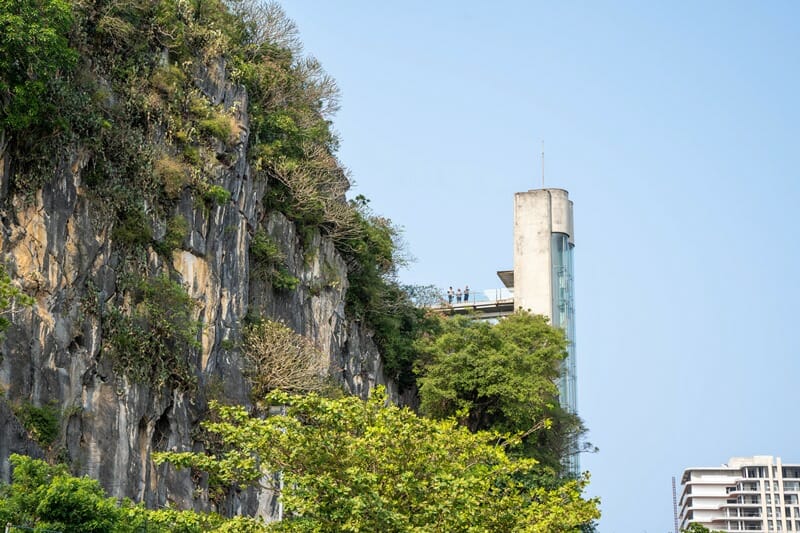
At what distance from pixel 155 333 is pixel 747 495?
111 metres

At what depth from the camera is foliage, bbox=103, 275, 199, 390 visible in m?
24.1

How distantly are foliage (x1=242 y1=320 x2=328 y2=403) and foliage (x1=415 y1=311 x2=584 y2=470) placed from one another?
1006 centimetres

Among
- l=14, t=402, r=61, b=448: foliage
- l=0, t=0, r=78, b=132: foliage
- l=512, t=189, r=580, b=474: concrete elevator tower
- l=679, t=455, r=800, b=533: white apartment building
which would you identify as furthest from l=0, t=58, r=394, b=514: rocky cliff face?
l=679, t=455, r=800, b=533: white apartment building

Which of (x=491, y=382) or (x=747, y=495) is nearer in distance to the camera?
(x=491, y=382)

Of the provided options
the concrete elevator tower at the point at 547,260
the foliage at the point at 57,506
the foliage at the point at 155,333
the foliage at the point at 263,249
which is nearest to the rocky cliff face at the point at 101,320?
the foliage at the point at 155,333

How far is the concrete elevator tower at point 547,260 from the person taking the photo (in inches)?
2360

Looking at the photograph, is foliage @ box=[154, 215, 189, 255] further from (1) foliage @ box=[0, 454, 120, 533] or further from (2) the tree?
(1) foliage @ box=[0, 454, 120, 533]

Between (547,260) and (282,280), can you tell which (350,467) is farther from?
(547,260)

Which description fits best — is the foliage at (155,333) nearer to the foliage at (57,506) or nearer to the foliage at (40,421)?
the foliage at (40,421)

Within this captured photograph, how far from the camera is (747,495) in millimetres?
123812

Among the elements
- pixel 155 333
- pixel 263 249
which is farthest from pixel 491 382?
pixel 155 333

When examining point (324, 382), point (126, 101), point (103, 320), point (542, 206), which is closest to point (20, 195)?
point (103, 320)

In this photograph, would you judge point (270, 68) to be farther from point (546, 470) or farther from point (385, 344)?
point (546, 470)

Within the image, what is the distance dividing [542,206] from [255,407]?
34.8 meters
